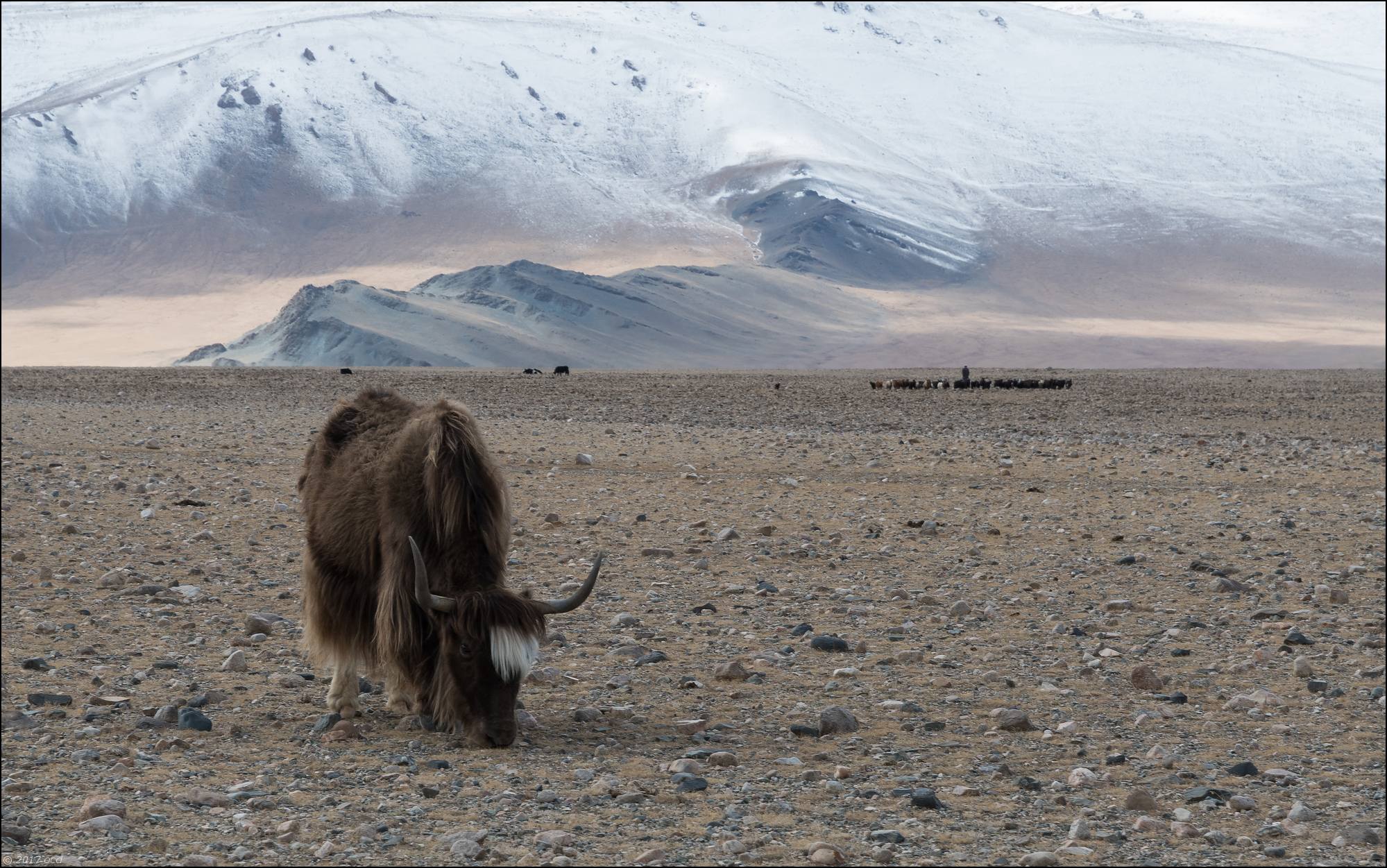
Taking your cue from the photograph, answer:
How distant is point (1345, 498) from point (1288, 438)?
8.22 m

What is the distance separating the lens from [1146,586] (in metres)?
9.34

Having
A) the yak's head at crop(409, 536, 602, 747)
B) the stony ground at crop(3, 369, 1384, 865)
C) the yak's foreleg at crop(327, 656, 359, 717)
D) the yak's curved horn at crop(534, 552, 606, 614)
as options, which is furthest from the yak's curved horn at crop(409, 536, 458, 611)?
the yak's foreleg at crop(327, 656, 359, 717)

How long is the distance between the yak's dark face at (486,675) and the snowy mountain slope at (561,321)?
244ft

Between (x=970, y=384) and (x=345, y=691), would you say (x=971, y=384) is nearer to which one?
(x=970, y=384)

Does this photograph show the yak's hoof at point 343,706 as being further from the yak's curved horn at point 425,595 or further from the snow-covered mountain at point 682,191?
the snow-covered mountain at point 682,191

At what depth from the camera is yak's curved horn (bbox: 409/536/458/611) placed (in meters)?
5.96

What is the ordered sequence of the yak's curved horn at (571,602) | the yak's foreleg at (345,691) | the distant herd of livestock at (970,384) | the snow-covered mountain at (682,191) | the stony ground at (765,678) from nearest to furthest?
the stony ground at (765,678), the yak's curved horn at (571,602), the yak's foreleg at (345,691), the distant herd of livestock at (970,384), the snow-covered mountain at (682,191)

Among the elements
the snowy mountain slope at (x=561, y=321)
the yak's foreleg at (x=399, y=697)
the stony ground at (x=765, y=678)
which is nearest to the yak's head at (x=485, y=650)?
the stony ground at (x=765, y=678)

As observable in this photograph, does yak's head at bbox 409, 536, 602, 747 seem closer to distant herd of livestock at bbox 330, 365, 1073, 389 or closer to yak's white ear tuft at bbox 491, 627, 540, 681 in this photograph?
yak's white ear tuft at bbox 491, 627, 540, 681

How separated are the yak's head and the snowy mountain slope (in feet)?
244

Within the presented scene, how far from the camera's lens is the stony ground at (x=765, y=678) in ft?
16.0

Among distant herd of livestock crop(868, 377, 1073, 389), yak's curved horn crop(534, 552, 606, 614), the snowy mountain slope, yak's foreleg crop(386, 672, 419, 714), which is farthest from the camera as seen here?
the snowy mountain slope

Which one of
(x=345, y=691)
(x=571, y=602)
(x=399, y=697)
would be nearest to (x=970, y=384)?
(x=399, y=697)

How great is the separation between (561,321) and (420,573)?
10237 cm
